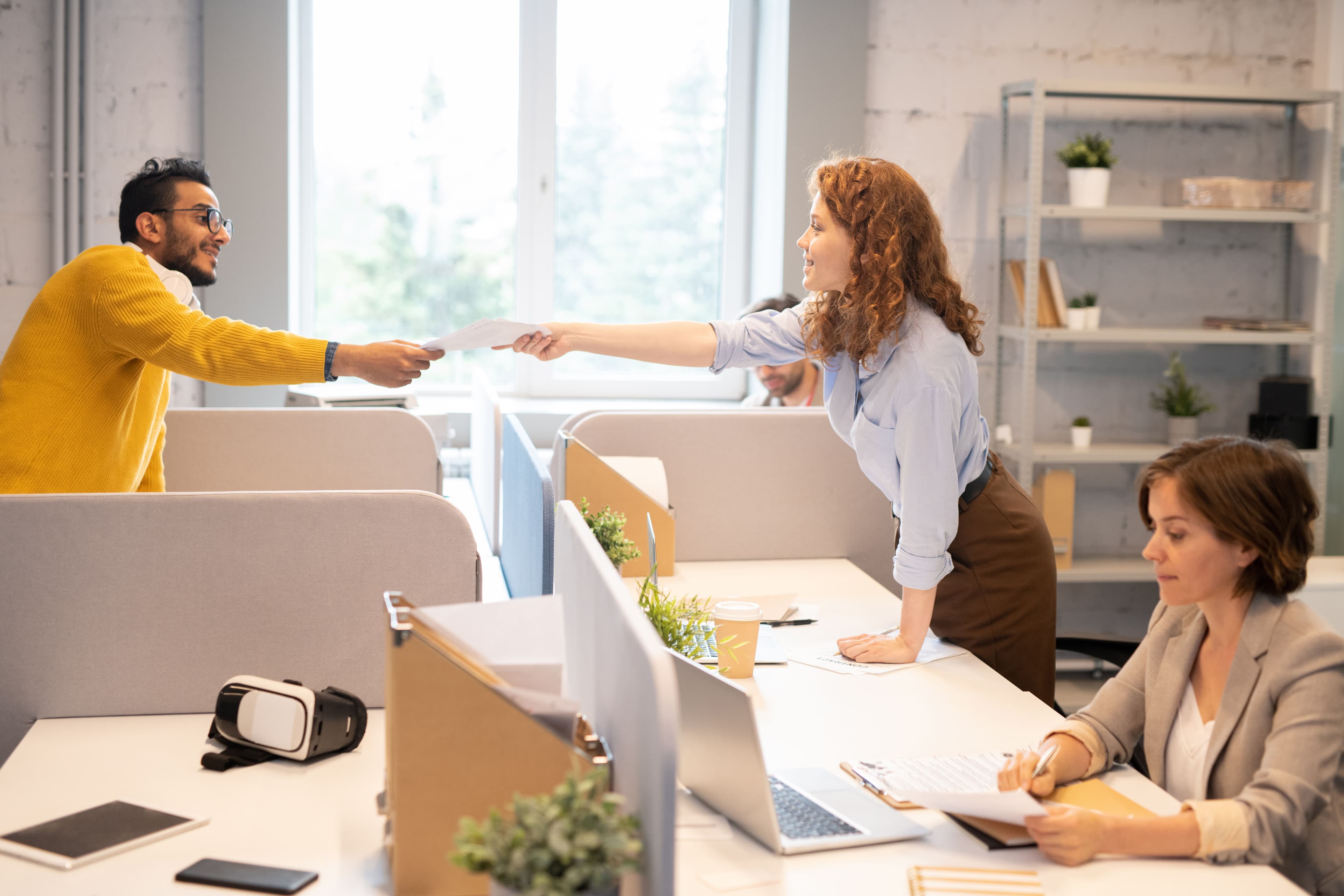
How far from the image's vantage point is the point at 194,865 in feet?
3.77

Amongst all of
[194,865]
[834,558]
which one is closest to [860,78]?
[834,558]

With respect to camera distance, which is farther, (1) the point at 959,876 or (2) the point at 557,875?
(1) the point at 959,876

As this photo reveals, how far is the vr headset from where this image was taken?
139cm

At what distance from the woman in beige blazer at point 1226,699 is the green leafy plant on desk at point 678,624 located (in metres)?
0.47

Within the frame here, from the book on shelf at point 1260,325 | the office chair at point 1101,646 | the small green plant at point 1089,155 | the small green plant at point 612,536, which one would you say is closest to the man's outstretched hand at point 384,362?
the small green plant at point 612,536

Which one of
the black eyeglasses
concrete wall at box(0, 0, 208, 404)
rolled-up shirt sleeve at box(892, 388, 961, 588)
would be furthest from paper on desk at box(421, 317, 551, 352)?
concrete wall at box(0, 0, 208, 404)

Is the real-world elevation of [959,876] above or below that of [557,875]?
below

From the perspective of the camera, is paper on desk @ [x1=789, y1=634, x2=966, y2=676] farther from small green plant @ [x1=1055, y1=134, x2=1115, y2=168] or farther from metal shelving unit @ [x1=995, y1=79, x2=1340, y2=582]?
small green plant @ [x1=1055, y1=134, x2=1115, y2=168]

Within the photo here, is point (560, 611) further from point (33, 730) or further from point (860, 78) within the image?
point (860, 78)

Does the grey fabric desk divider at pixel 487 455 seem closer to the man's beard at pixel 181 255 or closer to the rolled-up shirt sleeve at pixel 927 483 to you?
the man's beard at pixel 181 255

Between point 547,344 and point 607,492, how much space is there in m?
0.31

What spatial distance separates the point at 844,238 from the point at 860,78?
2.14m

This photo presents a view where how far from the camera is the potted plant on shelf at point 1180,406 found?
12.2ft

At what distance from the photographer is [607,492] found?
226 centimetres
